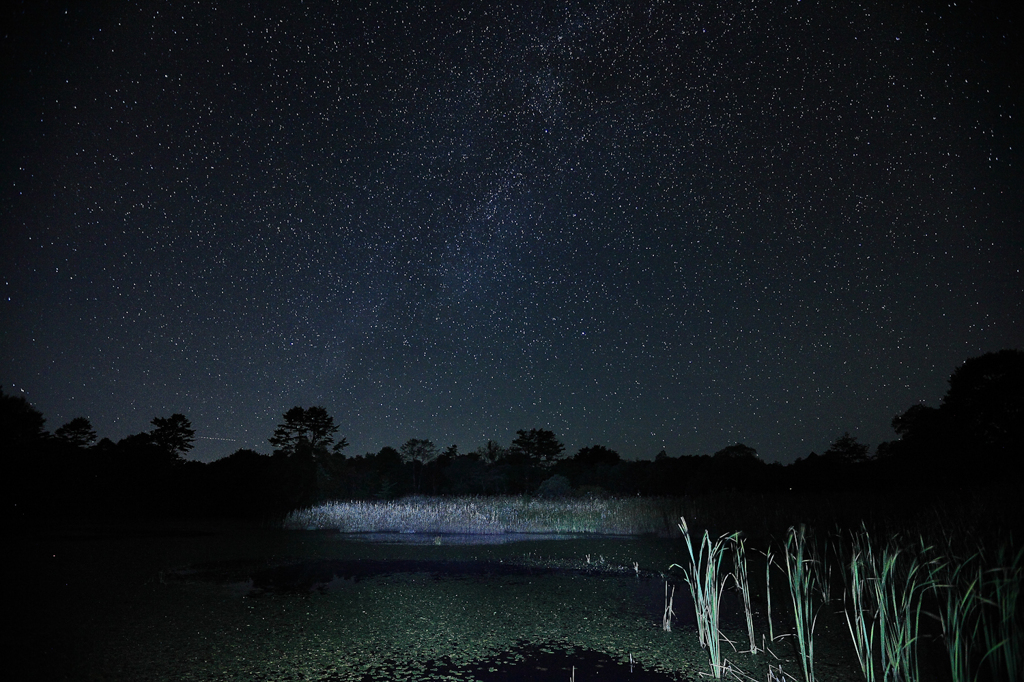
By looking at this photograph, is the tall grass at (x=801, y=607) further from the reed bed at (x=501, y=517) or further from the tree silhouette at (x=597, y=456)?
the tree silhouette at (x=597, y=456)

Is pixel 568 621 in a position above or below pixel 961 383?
below

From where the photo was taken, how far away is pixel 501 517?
18.9 m

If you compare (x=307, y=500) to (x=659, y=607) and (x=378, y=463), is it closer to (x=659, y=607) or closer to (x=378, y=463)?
(x=378, y=463)

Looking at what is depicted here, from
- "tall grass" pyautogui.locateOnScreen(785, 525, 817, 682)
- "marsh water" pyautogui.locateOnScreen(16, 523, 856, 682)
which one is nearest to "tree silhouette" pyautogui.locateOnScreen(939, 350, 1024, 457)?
"marsh water" pyautogui.locateOnScreen(16, 523, 856, 682)

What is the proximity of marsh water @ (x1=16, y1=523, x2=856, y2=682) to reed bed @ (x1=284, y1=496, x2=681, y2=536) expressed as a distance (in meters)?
5.21

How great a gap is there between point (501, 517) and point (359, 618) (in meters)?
12.6

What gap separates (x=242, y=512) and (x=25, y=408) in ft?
31.2

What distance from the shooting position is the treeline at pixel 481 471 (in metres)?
20.8

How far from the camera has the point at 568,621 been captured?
6.52 meters

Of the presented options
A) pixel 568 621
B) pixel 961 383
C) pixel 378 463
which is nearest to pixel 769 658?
pixel 568 621

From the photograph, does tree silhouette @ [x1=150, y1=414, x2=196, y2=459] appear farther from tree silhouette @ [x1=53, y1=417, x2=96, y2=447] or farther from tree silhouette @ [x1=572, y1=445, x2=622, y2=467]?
tree silhouette @ [x1=572, y1=445, x2=622, y2=467]

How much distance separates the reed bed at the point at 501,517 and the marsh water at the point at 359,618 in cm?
521

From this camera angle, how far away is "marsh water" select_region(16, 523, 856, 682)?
4922 mm

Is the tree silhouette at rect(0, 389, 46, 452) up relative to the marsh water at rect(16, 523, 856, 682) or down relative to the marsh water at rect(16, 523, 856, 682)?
up
